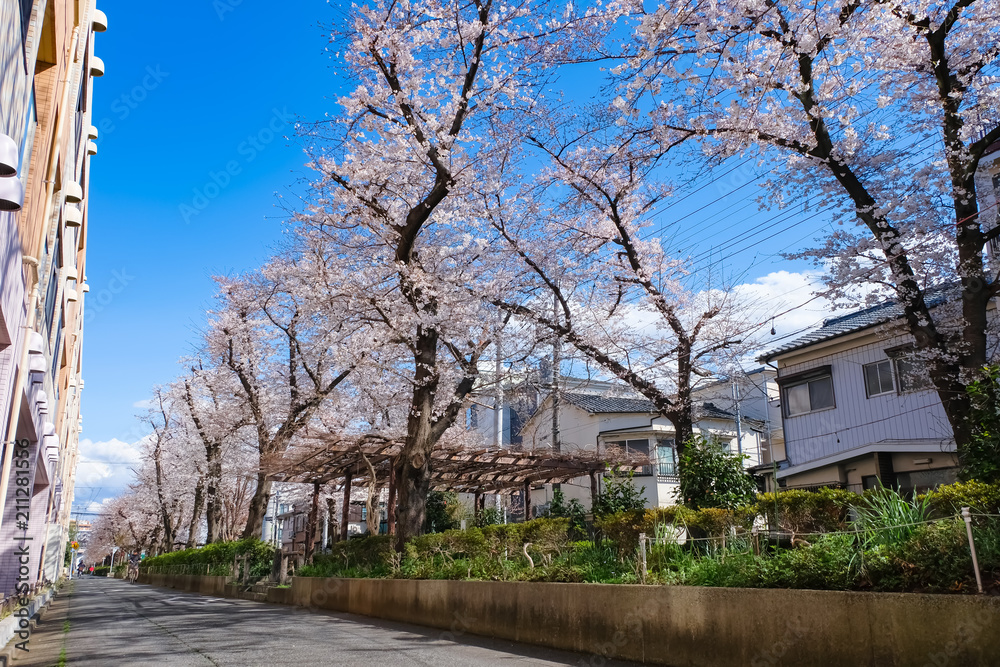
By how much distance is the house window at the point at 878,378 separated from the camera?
685 inches

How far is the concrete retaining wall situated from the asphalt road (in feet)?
0.95

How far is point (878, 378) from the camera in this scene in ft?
57.9

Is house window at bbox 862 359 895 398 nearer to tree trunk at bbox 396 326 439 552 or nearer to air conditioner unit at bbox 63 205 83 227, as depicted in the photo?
tree trunk at bbox 396 326 439 552

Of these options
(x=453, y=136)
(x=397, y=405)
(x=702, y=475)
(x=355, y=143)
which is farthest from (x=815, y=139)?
(x=397, y=405)

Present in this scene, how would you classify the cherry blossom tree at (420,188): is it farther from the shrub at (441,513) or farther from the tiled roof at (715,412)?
the tiled roof at (715,412)

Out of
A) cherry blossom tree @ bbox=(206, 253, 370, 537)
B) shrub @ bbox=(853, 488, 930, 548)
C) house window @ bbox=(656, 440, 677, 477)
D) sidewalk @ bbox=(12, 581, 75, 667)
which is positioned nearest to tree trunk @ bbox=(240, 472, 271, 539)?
cherry blossom tree @ bbox=(206, 253, 370, 537)

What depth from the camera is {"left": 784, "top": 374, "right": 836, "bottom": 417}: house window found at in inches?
749

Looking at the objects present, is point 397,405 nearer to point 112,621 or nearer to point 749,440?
point 112,621

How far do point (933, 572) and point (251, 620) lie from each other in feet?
36.0

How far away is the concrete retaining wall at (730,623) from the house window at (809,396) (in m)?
13.6

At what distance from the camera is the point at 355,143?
13781 millimetres

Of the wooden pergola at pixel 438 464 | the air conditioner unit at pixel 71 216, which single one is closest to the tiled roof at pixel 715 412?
the wooden pergola at pixel 438 464

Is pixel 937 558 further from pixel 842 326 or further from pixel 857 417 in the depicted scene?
pixel 842 326

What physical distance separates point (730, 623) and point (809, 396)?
50.8 ft
